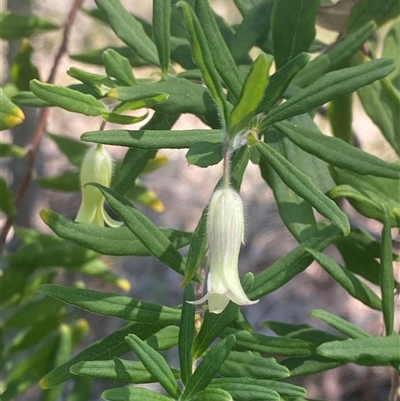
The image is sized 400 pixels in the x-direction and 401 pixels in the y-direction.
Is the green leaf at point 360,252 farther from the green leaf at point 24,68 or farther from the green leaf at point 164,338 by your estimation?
the green leaf at point 24,68

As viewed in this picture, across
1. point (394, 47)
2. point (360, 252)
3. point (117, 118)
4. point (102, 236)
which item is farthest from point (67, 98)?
point (394, 47)

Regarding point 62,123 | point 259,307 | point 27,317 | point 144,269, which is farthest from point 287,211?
point 62,123

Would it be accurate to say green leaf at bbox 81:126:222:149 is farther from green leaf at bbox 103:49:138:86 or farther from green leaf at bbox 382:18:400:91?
green leaf at bbox 382:18:400:91

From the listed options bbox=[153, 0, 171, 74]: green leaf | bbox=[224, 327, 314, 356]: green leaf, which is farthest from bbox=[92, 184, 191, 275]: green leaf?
bbox=[153, 0, 171, 74]: green leaf

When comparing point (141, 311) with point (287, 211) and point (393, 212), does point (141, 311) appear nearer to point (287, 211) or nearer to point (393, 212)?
point (287, 211)

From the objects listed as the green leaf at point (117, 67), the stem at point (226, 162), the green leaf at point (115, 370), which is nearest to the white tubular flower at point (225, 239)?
the stem at point (226, 162)
